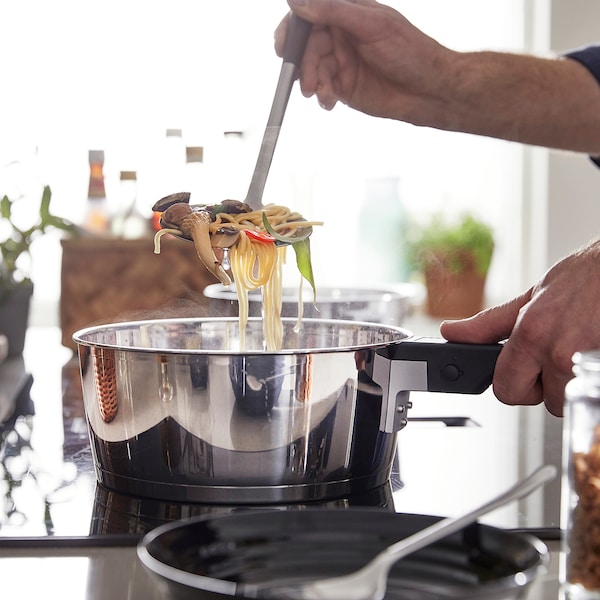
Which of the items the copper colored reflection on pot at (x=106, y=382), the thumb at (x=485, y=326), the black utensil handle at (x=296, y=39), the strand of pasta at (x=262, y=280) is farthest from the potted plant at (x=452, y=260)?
the copper colored reflection on pot at (x=106, y=382)

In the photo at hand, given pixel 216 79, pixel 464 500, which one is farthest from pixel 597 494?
pixel 216 79

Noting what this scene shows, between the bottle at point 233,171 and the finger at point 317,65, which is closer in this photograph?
the bottle at point 233,171

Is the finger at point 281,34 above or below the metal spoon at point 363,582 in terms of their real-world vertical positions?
above

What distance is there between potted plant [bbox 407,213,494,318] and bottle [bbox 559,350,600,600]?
2530 millimetres

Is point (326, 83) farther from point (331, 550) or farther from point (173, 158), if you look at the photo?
point (331, 550)

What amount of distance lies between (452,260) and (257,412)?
2409 millimetres

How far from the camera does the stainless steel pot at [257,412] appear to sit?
29.5 inches

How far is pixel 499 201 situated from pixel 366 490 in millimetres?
2713

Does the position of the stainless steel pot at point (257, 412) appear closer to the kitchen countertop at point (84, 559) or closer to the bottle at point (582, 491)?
the kitchen countertop at point (84, 559)

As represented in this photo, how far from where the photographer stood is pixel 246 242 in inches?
38.7

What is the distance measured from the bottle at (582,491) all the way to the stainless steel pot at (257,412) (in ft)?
0.90

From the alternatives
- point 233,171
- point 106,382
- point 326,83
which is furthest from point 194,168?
point 106,382

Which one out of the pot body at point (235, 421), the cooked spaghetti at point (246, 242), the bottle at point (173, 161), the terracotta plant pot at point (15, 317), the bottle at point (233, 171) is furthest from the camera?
the terracotta plant pot at point (15, 317)

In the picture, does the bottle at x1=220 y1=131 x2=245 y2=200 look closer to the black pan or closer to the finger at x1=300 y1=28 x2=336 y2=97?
the finger at x1=300 y1=28 x2=336 y2=97
